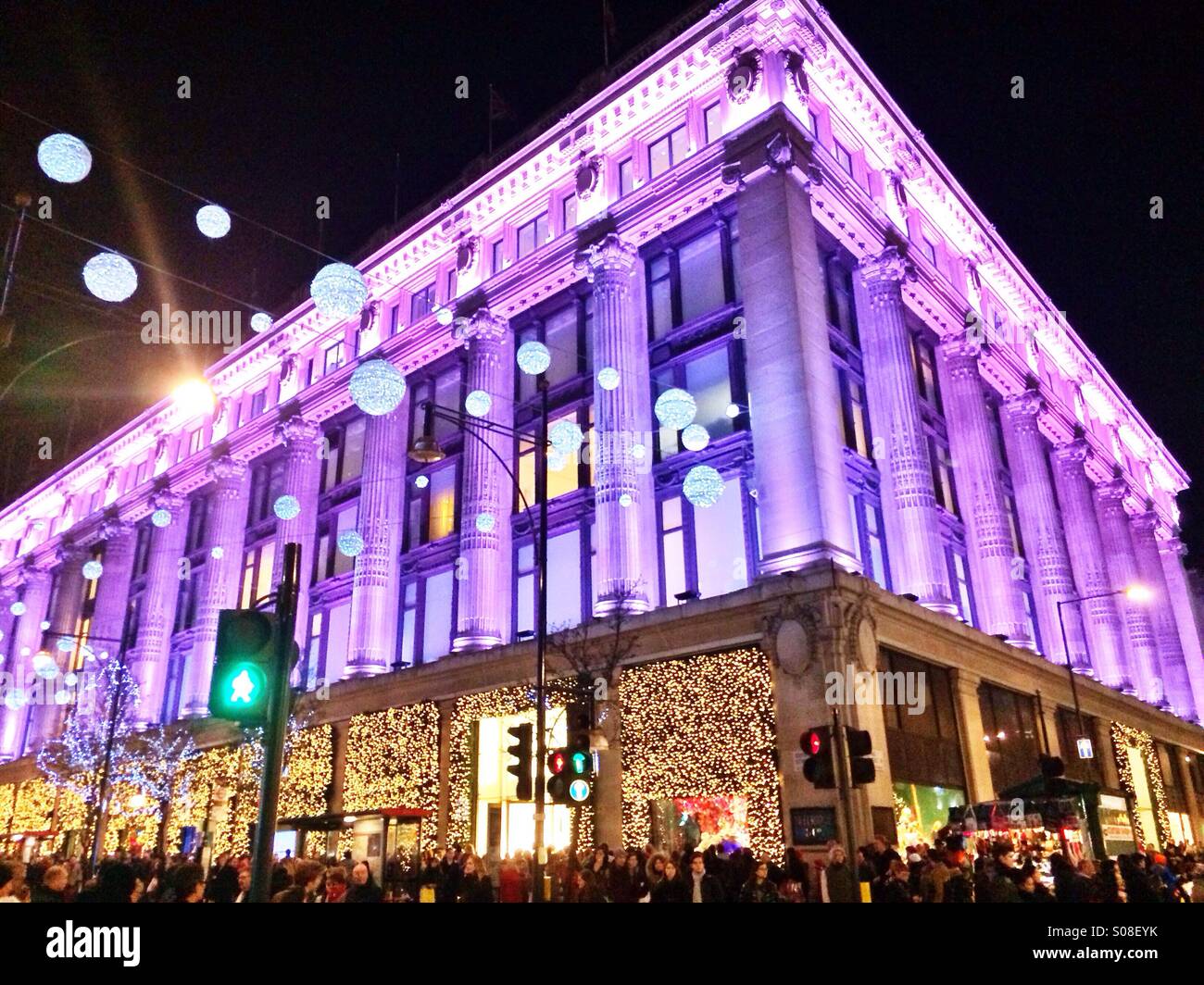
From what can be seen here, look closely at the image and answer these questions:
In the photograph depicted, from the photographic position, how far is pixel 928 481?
28.7 meters

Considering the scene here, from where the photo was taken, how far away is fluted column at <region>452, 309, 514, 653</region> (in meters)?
31.2

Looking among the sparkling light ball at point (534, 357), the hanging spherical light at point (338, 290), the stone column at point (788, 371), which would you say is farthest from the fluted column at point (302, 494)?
the hanging spherical light at point (338, 290)

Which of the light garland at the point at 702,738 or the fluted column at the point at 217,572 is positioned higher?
the fluted column at the point at 217,572

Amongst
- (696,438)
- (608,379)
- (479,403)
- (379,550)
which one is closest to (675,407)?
(696,438)

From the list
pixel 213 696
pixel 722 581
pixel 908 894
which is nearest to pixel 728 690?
pixel 722 581

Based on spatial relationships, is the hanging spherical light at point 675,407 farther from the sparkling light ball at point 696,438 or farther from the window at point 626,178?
the window at point 626,178

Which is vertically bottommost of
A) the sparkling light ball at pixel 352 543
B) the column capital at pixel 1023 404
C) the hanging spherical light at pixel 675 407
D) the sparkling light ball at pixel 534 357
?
the sparkling light ball at pixel 352 543

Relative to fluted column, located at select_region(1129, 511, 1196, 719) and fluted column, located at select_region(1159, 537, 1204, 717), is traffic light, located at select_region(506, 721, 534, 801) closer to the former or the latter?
fluted column, located at select_region(1129, 511, 1196, 719)

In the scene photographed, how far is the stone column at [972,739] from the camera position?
26.6 meters

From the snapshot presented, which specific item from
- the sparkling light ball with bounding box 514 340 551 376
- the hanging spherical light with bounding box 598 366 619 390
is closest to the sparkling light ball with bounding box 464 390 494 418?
the sparkling light ball with bounding box 514 340 551 376

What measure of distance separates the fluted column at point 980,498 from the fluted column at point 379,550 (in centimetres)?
1747

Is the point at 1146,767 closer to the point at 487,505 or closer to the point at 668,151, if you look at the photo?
the point at 487,505

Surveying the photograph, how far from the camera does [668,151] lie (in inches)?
1262

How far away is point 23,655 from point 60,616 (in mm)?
4833
